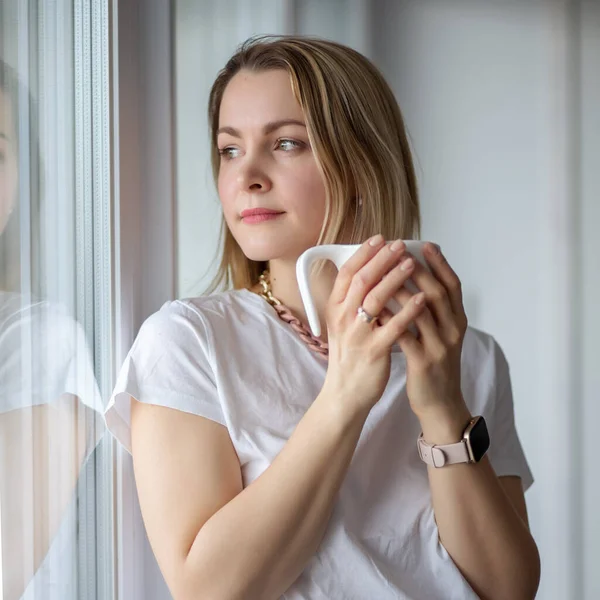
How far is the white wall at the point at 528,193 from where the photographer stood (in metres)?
1.43

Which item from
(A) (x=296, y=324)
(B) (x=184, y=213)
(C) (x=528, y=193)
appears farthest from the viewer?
(C) (x=528, y=193)

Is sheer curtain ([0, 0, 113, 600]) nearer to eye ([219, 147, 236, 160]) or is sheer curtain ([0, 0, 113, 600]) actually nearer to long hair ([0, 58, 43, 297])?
long hair ([0, 58, 43, 297])

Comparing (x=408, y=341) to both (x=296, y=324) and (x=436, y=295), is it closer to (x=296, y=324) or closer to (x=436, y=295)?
(x=436, y=295)

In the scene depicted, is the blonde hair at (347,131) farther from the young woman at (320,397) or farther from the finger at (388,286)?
the finger at (388,286)

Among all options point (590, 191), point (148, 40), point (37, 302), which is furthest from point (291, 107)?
point (590, 191)

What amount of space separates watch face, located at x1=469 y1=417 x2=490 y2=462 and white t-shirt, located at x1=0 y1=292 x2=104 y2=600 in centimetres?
42

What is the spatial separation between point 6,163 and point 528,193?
1093 millimetres

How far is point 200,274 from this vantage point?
1112 millimetres

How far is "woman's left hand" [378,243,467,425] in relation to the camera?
30.4 inches

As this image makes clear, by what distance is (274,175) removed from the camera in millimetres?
909

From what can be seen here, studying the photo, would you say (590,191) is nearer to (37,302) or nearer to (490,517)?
(490,517)

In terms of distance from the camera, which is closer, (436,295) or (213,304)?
(436,295)

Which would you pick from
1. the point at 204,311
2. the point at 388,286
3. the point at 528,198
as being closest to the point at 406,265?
the point at 388,286

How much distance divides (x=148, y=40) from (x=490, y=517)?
755mm
